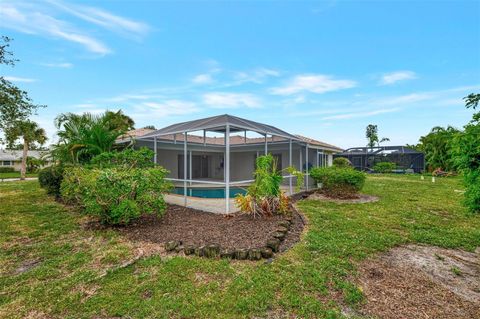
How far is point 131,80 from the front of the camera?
651 inches

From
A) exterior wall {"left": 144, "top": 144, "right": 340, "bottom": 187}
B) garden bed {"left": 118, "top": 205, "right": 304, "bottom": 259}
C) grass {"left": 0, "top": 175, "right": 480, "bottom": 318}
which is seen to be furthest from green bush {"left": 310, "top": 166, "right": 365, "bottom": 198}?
garden bed {"left": 118, "top": 205, "right": 304, "bottom": 259}

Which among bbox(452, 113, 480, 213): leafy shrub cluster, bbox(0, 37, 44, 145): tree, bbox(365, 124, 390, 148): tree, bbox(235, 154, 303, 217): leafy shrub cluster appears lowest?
bbox(235, 154, 303, 217): leafy shrub cluster

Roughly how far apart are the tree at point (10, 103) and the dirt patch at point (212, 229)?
23.3ft

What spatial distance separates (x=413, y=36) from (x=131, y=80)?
17343 mm

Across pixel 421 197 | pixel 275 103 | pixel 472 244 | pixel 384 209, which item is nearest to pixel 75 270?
pixel 472 244

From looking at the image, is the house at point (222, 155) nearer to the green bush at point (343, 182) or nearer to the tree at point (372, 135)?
the green bush at point (343, 182)

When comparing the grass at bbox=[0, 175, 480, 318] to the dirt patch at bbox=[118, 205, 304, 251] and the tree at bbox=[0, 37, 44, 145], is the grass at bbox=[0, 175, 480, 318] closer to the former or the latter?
the dirt patch at bbox=[118, 205, 304, 251]

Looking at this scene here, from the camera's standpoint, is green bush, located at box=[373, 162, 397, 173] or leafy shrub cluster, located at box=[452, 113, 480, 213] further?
green bush, located at box=[373, 162, 397, 173]

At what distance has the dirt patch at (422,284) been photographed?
10.3 feet

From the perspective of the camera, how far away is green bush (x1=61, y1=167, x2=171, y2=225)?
6.42 meters

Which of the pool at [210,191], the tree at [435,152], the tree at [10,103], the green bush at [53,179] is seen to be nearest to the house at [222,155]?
the pool at [210,191]

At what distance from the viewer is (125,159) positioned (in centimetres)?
844

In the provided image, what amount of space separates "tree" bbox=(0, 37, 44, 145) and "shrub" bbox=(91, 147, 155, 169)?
161 inches

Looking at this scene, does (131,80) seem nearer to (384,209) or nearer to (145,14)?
(145,14)
